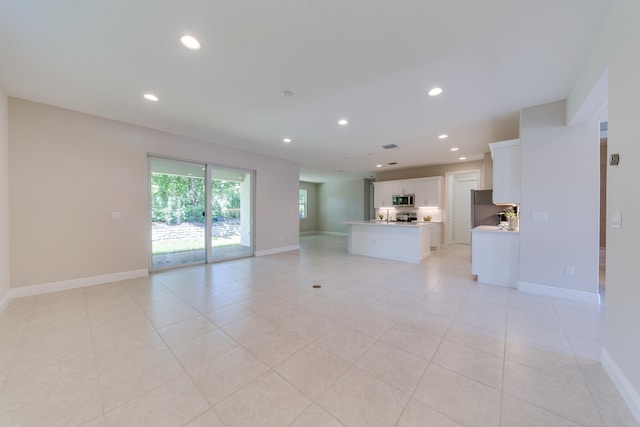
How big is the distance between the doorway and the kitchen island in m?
2.79

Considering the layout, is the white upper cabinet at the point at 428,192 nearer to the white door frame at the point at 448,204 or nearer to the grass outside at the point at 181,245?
the white door frame at the point at 448,204

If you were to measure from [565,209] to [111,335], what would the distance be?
18.7ft

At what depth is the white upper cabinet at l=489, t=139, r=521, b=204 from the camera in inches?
147

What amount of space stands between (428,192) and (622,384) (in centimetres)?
688

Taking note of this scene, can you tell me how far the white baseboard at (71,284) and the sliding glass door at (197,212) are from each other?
1.43 feet

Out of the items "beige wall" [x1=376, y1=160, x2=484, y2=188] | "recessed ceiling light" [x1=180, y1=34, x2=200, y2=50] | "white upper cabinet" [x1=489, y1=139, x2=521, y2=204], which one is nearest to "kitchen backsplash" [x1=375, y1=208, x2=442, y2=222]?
"beige wall" [x1=376, y1=160, x2=484, y2=188]

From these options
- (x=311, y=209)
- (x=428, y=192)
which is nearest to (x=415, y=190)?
(x=428, y=192)

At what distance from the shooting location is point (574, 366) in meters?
1.86

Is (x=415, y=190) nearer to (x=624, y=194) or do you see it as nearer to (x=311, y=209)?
(x=311, y=209)

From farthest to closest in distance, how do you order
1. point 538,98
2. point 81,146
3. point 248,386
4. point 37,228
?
1. point 81,146
2. point 37,228
3. point 538,98
4. point 248,386

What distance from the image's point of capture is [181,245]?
5207mm

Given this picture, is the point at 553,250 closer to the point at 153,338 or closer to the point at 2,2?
the point at 153,338

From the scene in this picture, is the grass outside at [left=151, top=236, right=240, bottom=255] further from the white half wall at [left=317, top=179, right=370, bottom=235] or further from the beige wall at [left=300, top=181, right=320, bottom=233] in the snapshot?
the white half wall at [left=317, top=179, right=370, bottom=235]

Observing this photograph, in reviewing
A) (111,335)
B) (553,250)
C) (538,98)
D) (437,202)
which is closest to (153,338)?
(111,335)
